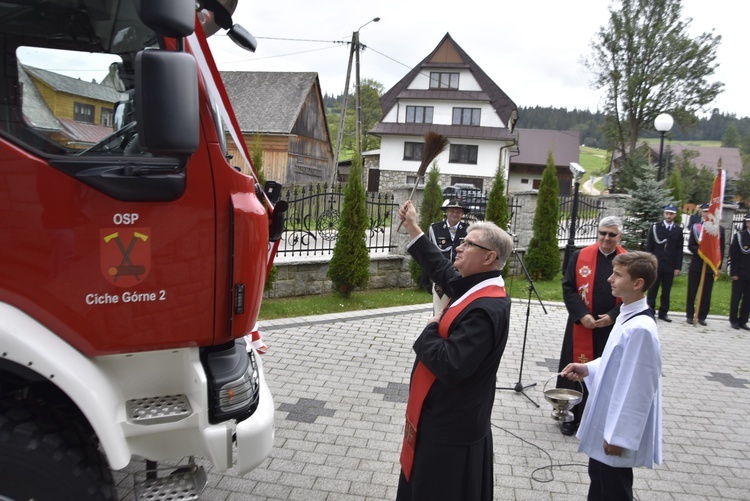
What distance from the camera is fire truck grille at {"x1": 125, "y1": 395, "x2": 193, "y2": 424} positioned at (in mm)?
2533

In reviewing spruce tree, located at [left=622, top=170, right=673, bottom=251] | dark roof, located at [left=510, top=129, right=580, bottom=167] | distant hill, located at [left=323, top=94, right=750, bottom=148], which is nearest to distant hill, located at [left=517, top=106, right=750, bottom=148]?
distant hill, located at [left=323, top=94, right=750, bottom=148]

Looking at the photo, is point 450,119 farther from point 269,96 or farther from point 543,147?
point 543,147

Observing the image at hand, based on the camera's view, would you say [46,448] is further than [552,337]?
No

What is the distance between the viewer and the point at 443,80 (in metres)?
40.1

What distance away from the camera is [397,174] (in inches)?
1626

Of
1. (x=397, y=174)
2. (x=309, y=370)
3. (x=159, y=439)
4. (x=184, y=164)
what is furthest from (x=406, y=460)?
(x=397, y=174)

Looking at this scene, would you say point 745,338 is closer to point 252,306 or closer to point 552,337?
point 552,337

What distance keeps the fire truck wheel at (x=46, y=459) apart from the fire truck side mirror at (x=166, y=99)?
125 centimetres

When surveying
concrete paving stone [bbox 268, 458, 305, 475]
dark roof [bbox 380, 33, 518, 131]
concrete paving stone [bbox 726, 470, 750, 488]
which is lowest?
concrete paving stone [bbox 268, 458, 305, 475]

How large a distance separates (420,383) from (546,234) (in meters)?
10.9

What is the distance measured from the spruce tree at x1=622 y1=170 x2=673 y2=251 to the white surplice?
11.2 metres

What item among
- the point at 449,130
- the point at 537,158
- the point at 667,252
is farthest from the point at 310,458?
the point at 537,158

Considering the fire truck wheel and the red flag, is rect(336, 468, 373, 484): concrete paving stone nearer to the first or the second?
the fire truck wheel

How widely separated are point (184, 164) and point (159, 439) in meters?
1.30
